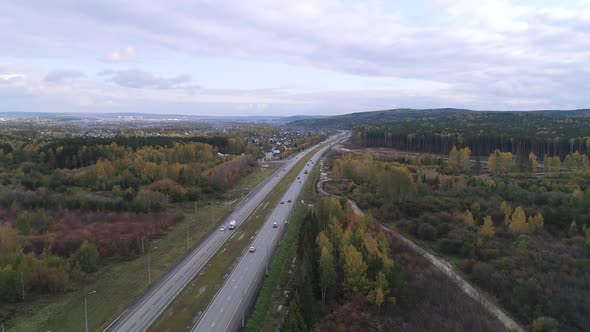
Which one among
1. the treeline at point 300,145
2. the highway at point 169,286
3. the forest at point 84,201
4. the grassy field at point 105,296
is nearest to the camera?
the highway at point 169,286

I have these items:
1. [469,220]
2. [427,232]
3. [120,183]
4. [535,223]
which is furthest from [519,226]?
[120,183]

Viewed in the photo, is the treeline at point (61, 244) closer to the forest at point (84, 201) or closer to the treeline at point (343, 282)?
the forest at point (84, 201)

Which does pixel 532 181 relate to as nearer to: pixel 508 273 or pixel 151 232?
pixel 508 273

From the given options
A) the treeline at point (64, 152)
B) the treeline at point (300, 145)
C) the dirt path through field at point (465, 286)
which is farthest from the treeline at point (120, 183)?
the treeline at point (300, 145)

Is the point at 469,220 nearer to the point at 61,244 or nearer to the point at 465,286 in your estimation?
the point at 465,286

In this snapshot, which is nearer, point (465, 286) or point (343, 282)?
point (343, 282)

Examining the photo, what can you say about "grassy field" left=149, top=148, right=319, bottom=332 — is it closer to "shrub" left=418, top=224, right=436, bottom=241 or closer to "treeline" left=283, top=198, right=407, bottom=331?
"treeline" left=283, top=198, right=407, bottom=331
